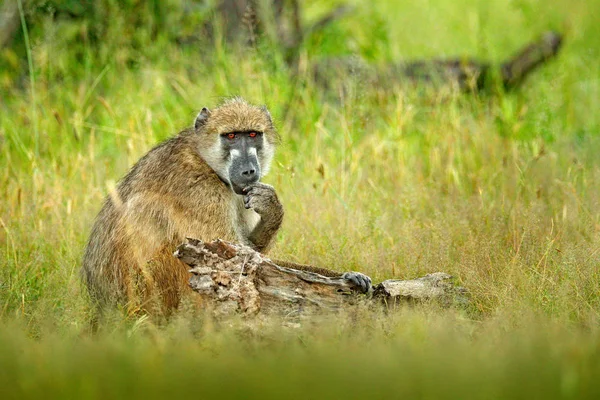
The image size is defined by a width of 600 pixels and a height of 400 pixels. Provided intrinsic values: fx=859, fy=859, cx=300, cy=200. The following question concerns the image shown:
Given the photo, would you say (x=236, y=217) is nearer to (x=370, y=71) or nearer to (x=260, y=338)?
(x=260, y=338)

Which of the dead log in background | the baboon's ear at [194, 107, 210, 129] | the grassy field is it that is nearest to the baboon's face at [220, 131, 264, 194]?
the baboon's ear at [194, 107, 210, 129]

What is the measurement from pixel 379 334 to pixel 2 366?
68.5 inches

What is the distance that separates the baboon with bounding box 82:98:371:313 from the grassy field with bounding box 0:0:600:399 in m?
0.22

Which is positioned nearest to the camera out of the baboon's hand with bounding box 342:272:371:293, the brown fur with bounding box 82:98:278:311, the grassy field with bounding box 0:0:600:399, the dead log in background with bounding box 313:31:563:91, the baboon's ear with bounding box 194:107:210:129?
the grassy field with bounding box 0:0:600:399

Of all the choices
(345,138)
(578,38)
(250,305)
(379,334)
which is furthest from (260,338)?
(578,38)

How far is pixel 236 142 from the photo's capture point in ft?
17.0

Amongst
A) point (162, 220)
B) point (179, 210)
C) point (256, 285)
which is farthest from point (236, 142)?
point (256, 285)

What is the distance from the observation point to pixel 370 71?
9.30 meters

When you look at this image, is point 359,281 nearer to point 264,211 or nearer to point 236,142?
point 264,211

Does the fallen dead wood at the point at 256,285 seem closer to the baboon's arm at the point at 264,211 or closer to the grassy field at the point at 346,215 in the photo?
the grassy field at the point at 346,215

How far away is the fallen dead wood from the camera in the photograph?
14.1ft

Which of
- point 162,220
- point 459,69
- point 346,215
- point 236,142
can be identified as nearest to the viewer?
point 162,220

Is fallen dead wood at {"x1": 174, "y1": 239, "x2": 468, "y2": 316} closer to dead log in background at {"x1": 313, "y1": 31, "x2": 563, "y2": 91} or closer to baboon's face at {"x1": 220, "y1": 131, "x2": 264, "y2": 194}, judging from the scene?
baboon's face at {"x1": 220, "y1": 131, "x2": 264, "y2": 194}

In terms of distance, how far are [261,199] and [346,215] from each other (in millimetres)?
1414
